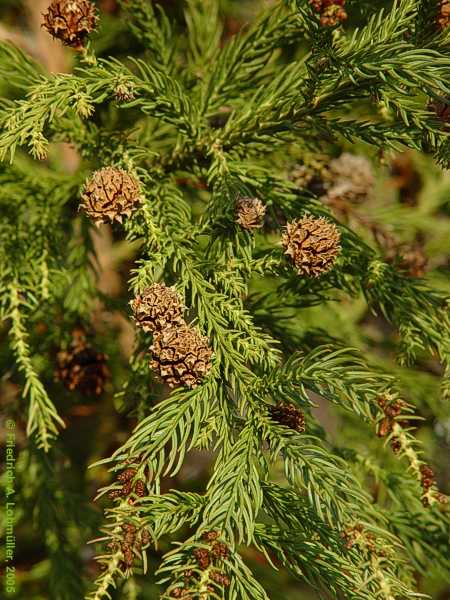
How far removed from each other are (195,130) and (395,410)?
0.43m

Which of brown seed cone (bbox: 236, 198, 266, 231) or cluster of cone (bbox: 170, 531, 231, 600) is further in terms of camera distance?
brown seed cone (bbox: 236, 198, 266, 231)

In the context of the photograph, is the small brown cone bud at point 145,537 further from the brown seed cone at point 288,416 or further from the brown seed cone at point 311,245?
the brown seed cone at point 311,245

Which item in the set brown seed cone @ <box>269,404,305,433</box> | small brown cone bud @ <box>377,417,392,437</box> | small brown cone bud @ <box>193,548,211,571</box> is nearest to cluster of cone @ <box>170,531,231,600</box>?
A: small brown cone bud @ <box>193,548,211,571</box>

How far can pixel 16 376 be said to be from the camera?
3.97ft

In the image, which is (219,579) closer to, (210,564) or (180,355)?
(210,564)

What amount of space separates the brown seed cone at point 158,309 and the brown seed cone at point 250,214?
13cm

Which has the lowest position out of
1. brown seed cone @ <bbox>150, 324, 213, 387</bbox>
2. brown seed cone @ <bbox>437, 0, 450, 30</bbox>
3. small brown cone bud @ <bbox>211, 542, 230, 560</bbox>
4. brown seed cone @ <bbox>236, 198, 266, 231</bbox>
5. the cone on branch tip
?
small brown cone bud @ <bbox>211, 542, 230, 560</bbox>

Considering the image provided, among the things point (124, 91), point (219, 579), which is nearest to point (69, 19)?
point (124, 91)

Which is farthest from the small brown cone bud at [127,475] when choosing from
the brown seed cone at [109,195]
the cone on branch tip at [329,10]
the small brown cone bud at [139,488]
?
the cone on branch tip at [329,10]

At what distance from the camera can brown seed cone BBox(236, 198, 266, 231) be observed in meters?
0.73

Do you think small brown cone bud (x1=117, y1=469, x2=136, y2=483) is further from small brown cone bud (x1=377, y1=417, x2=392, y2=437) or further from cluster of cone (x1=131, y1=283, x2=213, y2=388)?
small brown cone bud (x1=377, y1=417, x2=392, y2=437)

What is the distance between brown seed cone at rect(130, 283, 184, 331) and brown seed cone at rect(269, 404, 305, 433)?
139 mm

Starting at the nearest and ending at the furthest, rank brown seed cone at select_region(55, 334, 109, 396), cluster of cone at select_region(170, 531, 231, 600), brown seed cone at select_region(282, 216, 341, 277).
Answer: cluster of cone at select_region(170, 531, 231, 600)
brown seed cone at select_region(282, 216, 341, 277)
brown seed cone at select_region(55, 334, 109, 396)

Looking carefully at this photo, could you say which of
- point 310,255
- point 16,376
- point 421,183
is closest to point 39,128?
point 310,255
